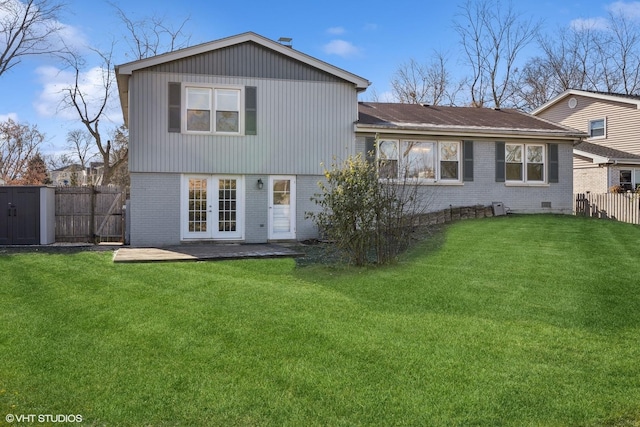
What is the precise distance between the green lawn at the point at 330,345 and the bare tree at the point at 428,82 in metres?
27.1

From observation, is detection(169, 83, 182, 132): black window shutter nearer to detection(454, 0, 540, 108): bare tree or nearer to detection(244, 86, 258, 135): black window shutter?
detection(244, 86, 258, 135): black window shutter

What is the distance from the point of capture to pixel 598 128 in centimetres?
2491

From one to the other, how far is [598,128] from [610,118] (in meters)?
0.94

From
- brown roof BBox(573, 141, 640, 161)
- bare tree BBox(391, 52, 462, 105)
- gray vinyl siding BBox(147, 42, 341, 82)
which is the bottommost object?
brown roof BBox(573, 141, 640, 161)

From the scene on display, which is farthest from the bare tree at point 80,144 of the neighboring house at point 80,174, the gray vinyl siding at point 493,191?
the gray vinyl siding at point 493,191

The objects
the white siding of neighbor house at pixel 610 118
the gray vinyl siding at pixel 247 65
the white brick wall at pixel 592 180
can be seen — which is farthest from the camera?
the white siding of neighbor house at pixel 610 118

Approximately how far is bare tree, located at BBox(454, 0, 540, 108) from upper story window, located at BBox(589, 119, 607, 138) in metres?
9.13

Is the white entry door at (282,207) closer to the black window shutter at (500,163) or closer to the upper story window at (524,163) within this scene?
the black window shutter at (500,163)

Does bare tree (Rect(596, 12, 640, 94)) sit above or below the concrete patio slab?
above

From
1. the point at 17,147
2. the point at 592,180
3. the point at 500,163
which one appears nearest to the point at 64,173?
the point at 17,147

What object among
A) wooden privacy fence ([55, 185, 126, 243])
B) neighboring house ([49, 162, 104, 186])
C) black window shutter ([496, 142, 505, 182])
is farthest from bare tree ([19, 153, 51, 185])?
black window shutter ([496, 142, 505, 182])

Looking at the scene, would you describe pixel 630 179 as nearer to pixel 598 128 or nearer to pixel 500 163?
pixel 598 128

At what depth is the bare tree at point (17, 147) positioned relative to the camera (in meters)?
32.8

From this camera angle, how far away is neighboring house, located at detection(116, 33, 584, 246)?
13.3 metres
